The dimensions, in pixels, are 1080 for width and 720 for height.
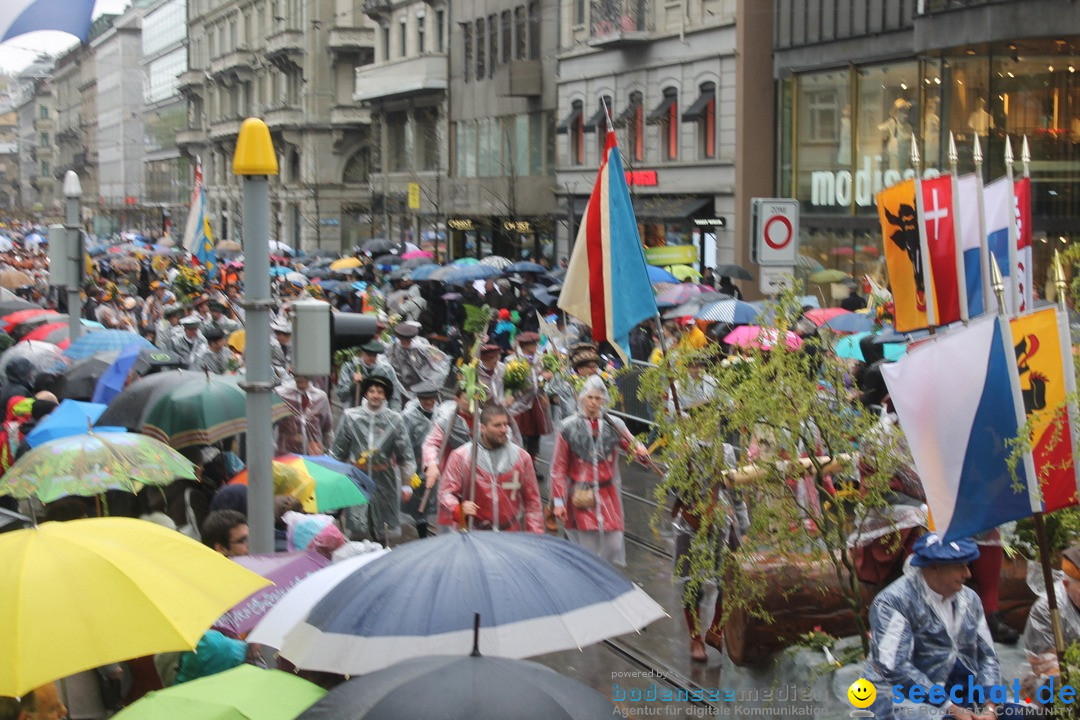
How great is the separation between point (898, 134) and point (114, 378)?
1942cm

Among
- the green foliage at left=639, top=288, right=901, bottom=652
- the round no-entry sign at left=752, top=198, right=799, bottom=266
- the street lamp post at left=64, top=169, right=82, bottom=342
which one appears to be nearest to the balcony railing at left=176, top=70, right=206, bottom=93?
the street lamp post at left=64, top=169, right=82, bottom=342

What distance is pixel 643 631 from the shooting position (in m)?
10.4

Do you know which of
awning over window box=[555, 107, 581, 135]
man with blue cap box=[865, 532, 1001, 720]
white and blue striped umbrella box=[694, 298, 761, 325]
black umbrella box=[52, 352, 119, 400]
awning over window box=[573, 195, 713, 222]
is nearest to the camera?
man with blue cap box=[865, 532, 1001, 720]

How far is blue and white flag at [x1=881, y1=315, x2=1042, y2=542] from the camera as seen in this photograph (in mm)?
5785

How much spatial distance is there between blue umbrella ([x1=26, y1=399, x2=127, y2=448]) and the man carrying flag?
11.2ft

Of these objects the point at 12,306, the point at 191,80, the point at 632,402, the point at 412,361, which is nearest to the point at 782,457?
the point at 412,361

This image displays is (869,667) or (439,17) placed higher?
(439,17)

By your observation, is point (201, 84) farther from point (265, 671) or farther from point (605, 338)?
point (265, 671)

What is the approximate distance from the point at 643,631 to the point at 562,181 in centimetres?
3361

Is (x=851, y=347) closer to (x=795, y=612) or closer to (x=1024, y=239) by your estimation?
(x=1024, y=239)

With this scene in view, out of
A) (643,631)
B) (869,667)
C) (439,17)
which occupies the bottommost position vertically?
(643,631)

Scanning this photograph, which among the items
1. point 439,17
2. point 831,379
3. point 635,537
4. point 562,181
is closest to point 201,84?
point 439,17

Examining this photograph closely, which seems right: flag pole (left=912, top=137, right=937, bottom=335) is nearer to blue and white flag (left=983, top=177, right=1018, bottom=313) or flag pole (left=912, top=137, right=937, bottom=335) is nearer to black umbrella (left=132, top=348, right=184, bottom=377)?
blue and white flag (left=983, top=177, right=1018, bottom=313)

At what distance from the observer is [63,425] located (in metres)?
10.3
